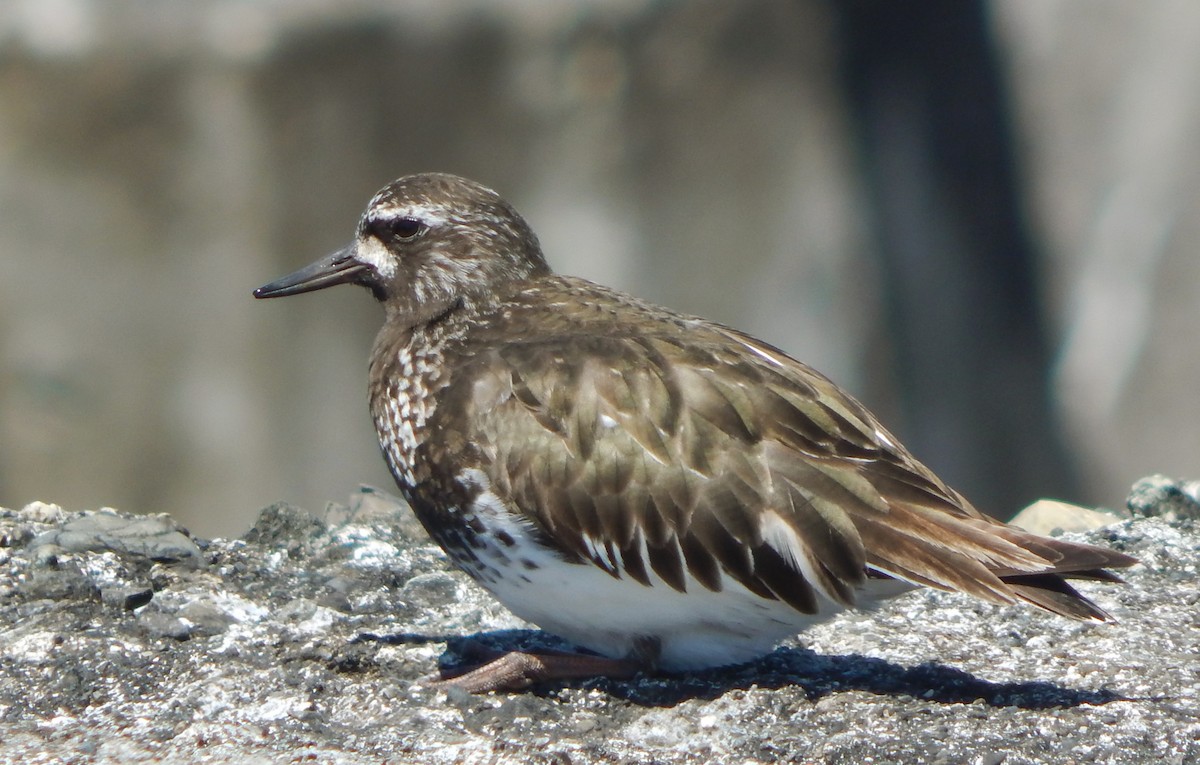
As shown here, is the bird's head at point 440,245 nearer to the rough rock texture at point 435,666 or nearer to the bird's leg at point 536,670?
the rough rock texture at point 435,666

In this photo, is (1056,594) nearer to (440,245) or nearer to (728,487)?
(728,487)

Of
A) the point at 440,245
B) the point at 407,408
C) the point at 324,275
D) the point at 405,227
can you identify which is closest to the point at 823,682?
the point at 407,408

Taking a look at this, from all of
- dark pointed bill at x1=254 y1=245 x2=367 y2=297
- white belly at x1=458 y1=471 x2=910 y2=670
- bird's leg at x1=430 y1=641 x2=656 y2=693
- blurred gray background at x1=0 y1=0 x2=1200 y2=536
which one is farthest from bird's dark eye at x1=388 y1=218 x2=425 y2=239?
blurred gray background at x1=0 y1=0 x2=1200 y2=536

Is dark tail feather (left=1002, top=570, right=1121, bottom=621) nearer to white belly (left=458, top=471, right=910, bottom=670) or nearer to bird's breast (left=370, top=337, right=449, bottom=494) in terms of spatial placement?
white belly (left=458, top=471, right=910, bottom=670)

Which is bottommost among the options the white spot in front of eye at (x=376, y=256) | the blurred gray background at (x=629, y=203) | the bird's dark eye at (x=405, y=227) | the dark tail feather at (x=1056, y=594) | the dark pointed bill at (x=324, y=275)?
the dark tail feather at (x=1056, y=594)

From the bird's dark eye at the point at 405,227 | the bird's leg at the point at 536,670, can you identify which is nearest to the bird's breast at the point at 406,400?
the bird's dark eye at the point at 405,227

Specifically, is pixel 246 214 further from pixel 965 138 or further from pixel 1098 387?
pixel 1098 387
